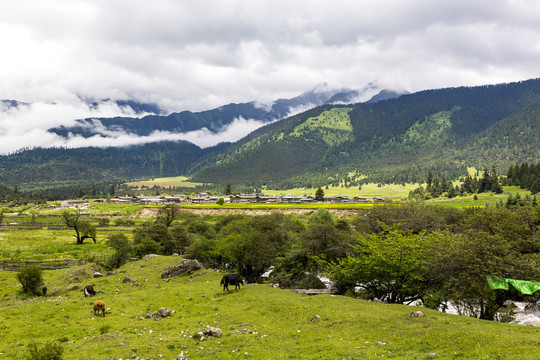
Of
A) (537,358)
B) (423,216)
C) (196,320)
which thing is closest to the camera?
(537,358)

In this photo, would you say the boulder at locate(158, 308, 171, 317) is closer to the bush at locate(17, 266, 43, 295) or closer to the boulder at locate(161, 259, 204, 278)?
the boulder at locate(161, 259, 204, 278)

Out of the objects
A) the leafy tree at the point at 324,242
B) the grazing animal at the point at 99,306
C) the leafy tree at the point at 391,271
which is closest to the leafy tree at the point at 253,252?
the leafy tree at the point at 324,242

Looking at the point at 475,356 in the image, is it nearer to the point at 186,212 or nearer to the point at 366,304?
the point at 366,304

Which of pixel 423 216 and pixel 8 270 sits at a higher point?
pixel 423 216

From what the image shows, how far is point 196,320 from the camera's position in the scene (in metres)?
26.3

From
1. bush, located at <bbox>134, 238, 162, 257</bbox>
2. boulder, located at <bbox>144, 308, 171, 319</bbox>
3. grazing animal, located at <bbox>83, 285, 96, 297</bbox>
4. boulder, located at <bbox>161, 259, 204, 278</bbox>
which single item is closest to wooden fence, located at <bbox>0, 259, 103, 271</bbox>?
bush, located at <bbox>134, 238, 162, 257</bbox>

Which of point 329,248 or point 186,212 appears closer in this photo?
point 329,248

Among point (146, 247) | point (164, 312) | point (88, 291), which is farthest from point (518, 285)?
point (146, 247)

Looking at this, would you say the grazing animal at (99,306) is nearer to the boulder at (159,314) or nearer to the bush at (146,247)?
the boulder at (159,314)

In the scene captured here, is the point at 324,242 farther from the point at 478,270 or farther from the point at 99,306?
the point at 99,306

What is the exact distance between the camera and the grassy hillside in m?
17.5

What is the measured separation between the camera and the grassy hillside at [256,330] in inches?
688

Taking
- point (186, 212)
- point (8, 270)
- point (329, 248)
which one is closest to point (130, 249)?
point (8, 270)

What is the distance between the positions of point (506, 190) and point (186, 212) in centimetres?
14760
